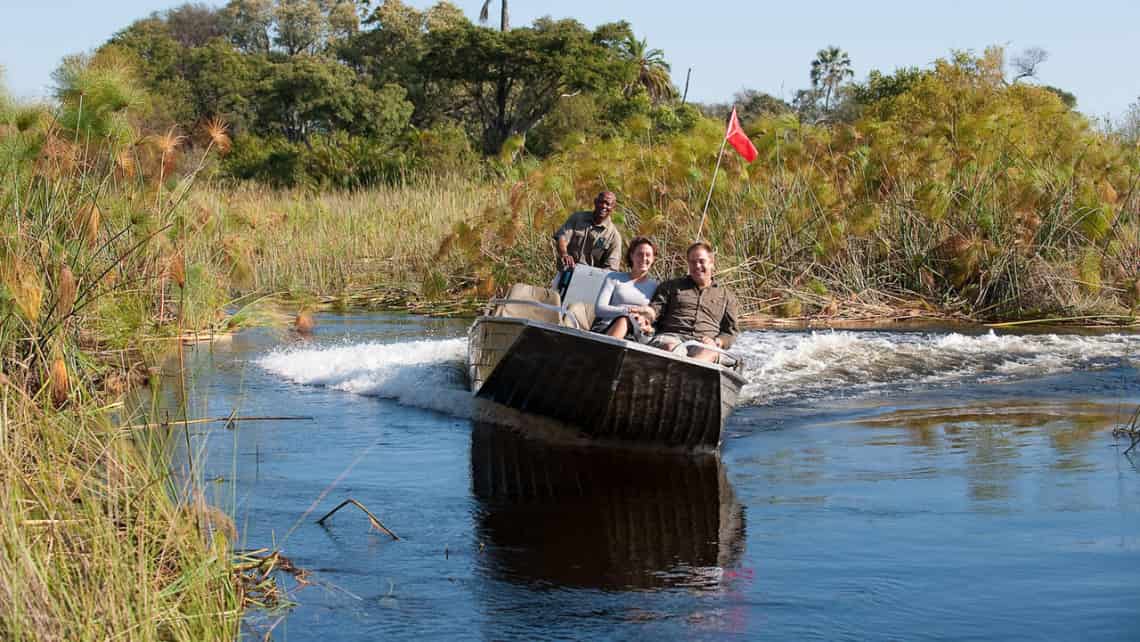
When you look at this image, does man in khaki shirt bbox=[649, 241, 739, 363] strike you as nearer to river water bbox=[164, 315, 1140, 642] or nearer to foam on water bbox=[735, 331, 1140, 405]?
river water bbox=[164, 315, 1140, 642]

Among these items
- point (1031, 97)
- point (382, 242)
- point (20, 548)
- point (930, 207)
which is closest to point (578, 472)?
point (20, 548)

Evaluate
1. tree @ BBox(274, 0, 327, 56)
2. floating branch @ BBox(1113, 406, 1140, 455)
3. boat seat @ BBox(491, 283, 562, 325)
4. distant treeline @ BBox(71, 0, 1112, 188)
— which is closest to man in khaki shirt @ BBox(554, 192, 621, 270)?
boat seat @ BBox(491, 283, 562, 325)

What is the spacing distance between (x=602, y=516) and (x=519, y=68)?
43.5 m

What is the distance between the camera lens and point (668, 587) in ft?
20.2

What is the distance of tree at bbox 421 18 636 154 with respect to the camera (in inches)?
1935

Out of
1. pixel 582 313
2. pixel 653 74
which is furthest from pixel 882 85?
pixel 582 313

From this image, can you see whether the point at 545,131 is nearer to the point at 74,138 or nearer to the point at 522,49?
the point at 522,49

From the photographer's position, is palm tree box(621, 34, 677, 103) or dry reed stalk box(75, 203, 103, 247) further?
palm tree box(621, 34, 677, 103)

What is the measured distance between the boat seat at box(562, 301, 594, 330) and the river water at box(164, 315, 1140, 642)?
3.30 ft

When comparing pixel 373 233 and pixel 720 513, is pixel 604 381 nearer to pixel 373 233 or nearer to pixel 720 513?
pixel 720 513

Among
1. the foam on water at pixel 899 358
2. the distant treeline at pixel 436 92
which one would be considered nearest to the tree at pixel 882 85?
the distant treeline at pixel 436 92

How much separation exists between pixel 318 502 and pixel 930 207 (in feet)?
42.5

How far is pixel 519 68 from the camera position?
49812 mm

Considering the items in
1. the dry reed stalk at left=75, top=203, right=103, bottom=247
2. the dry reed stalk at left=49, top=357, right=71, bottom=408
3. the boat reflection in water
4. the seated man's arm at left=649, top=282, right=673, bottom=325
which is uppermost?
the dry reed stalk at left=75, top=203, right=103, bottom=247
